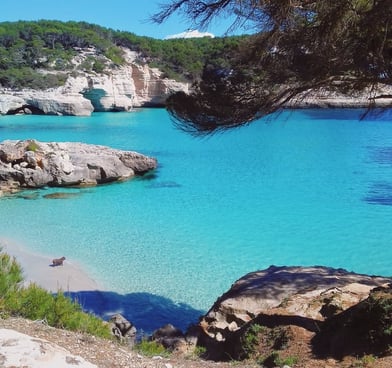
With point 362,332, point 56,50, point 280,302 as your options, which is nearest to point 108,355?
point 362,332

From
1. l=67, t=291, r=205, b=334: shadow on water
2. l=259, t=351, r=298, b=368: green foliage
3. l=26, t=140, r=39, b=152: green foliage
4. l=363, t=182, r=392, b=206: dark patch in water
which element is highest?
l=26, t=140, r=39, b=152: green foliage

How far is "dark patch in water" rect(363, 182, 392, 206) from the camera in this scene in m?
16.0

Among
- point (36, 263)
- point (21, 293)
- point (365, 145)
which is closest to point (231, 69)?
point (21, 293)

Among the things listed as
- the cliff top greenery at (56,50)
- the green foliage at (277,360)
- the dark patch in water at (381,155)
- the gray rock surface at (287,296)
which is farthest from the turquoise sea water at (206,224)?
the cliff top greenery at (56,50)

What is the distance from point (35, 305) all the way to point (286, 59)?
10.7ft

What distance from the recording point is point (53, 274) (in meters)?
9.40

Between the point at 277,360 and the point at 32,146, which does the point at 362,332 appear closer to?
the point at 277,360

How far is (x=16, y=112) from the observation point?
5322 cm

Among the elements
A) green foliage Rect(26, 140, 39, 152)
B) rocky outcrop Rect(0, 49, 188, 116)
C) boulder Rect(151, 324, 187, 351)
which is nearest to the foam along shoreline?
boulder Rect(151, 324, 187, 351)

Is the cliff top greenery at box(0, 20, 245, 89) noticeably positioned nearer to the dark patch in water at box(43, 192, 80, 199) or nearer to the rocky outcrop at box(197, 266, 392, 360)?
the dark patch in water at box(43, 192, 80, 199)

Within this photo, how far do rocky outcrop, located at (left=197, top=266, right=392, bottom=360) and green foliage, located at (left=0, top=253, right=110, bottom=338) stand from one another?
1.82 meters

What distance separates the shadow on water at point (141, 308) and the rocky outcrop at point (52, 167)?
10008 mm

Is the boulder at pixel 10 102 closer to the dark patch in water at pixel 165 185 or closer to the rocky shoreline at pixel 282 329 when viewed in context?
the dark patch in water at pixel 165 185

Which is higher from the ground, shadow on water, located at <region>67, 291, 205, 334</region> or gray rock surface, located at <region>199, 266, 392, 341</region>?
gray rock surface, located at <region>199, 266, 392, 341</region>
